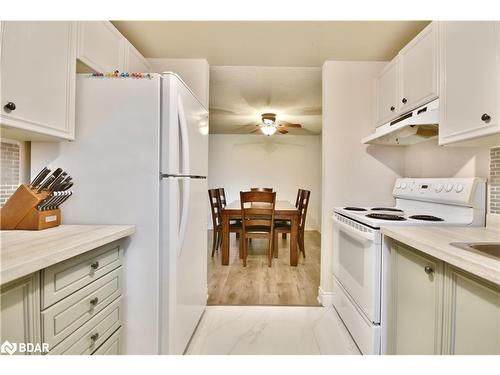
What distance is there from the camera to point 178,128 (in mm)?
1470

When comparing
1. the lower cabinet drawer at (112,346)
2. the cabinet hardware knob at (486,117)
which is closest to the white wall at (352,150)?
the cabinet hardware knob at (486,117)

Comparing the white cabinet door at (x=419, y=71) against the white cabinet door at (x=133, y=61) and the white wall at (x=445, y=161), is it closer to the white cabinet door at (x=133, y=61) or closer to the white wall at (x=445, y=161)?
the white wall at (x=445, y=161)

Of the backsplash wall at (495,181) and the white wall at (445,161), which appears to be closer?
the backsplash wall at (495,181)

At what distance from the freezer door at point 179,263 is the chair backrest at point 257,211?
1.41 meters

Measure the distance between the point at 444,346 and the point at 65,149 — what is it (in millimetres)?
1964

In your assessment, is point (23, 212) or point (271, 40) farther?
point (271, 40)

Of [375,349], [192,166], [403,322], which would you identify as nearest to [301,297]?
[375,349]

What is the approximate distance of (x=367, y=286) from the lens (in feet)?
5.21

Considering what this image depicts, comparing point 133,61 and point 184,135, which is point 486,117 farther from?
point 133,61

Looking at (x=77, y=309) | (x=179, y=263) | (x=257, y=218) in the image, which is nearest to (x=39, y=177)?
(x=77, y=309)

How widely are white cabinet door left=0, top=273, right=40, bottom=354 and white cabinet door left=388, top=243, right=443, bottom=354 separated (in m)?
1.49

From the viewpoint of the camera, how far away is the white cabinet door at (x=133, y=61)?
76.9 inches

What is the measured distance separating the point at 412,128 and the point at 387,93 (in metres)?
0.56
